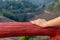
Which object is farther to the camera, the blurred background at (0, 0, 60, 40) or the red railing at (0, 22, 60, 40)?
the blurred background at (0, 0, 60, 40)

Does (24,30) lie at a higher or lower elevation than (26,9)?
lower

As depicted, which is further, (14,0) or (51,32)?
(14,0)

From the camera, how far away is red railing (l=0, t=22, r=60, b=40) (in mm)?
707

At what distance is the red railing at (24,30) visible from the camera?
2.32ft

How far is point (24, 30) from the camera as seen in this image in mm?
724

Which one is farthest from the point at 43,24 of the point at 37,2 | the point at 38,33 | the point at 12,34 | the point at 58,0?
the point at 58,0

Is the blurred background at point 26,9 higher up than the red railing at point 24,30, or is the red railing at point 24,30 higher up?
the blurred background at point 26,9

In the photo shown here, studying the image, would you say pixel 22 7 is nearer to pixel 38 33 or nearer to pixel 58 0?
pixel 58 0

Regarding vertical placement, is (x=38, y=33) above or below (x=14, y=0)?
below

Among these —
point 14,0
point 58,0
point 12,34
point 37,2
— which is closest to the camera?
point 12,34

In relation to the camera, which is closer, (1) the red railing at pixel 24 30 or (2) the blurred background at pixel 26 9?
(1) the red railing at pixel 24 30

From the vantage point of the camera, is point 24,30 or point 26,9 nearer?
point 24,30

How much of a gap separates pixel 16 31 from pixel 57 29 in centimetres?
18

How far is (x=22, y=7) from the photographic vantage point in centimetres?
425
